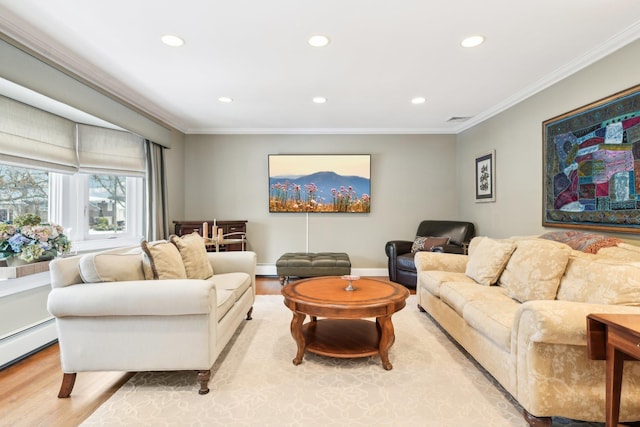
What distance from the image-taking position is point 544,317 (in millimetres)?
1511

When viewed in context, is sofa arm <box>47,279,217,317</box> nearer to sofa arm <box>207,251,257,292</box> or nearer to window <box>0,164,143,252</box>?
sofa arm <box>207,251,257,292</box>

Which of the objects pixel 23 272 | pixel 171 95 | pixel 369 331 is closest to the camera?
pixel 23 272

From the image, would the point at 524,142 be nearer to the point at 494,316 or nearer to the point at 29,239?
the point at 494,316

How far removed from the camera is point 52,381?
2.13m

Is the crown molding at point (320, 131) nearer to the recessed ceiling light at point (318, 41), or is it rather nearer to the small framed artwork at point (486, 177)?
the small framed artwork at point (486, 177)

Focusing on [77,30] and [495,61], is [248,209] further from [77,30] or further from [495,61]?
[495,61]

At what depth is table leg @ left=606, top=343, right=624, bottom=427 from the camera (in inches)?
54.5

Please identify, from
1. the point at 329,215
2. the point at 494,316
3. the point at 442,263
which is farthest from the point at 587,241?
the point at 329,215

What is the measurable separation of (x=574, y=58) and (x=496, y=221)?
201cm

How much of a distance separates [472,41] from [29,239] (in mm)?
3855

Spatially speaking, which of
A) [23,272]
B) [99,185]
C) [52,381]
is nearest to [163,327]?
[52,381]

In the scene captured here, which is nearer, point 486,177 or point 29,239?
point 29,239

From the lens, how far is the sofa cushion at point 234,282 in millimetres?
2673

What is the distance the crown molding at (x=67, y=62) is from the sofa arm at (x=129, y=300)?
5.96 feet
